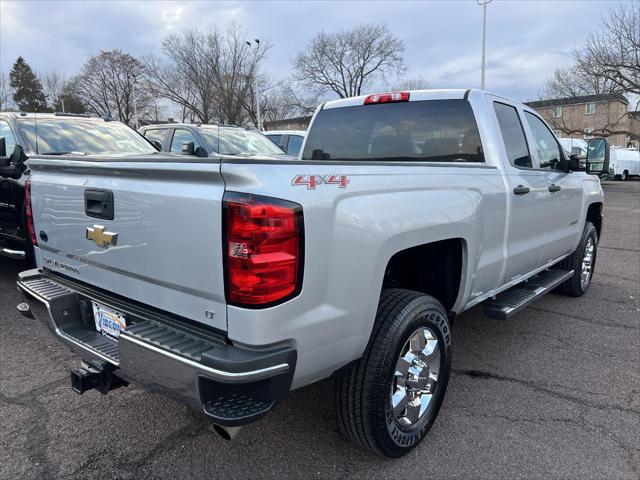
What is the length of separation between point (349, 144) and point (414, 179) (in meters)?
1.48

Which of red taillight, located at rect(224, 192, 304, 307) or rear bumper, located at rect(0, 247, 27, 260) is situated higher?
red taillight, located at rect(224, 192, 304, 307)

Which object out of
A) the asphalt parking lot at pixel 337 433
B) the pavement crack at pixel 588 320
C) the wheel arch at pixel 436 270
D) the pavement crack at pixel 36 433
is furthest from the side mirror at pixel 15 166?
the pavement crack at pixel 588 320

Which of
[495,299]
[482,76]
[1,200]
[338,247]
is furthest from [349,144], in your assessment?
[482,76]

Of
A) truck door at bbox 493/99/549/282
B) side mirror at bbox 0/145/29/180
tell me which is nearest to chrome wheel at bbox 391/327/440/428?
truck door at bbox 493/99/549/282

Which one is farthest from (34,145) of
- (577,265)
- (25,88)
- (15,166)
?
(25,88)

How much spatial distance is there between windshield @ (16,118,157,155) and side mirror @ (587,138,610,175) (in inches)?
186

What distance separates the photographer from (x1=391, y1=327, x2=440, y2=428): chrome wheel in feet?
8.01

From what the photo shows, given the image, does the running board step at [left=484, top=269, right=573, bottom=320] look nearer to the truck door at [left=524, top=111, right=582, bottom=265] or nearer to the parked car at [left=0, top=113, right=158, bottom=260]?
the truck door at [left=524, top=111, right=582, bottom=265]

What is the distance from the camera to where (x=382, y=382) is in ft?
7.34

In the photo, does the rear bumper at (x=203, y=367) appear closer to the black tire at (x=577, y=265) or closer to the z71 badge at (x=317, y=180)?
the z71 badge at (x=317, y=180)

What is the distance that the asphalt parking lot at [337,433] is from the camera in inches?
95.3

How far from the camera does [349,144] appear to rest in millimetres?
3809

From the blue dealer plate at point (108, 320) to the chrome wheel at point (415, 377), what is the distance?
139 cm

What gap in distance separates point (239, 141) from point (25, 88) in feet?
203
